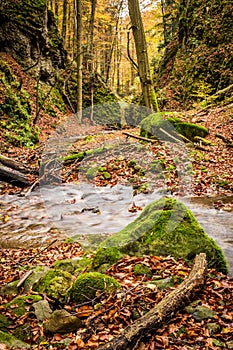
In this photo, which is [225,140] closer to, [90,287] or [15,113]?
[15,113]

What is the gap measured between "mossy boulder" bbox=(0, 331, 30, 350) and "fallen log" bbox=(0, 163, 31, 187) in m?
6.96

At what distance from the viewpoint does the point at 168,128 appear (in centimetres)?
1223

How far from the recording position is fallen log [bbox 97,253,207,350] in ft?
8.79

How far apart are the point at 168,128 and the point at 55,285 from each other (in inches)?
371

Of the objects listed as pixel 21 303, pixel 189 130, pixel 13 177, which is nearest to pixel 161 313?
pixel 21 303

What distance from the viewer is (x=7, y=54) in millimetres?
18703

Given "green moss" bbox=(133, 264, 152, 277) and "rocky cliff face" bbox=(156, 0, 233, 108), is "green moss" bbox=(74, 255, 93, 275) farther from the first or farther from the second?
"rocky cliff face" bbox=(156, 0, 233, 108)

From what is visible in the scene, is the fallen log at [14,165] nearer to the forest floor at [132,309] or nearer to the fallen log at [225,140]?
the forest floor at [132,309]

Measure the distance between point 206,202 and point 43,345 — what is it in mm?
5943

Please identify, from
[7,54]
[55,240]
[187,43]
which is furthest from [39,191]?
[187,43]

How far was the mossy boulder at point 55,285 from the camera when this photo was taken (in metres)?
3.77

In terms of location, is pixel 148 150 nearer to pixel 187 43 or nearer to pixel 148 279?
pixel 148 279

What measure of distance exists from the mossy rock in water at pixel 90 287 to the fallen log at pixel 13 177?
22.0 feet

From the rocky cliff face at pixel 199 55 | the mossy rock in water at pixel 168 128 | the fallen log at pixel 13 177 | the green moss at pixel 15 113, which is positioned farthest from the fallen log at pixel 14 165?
the rocky cliff face at pixel 199 55
